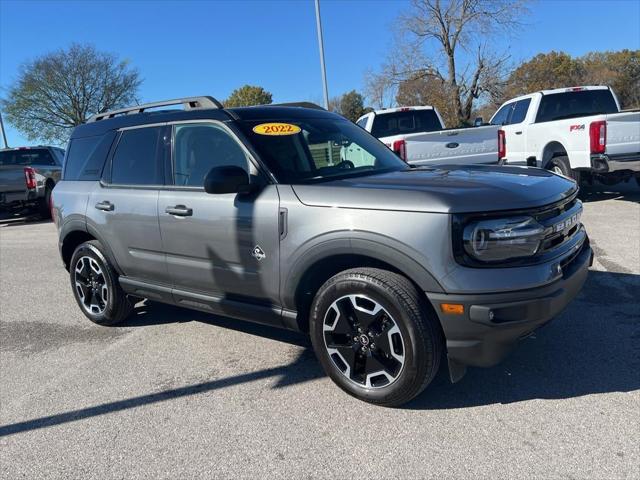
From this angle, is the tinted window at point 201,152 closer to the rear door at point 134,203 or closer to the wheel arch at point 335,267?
the rear door at point 134,203

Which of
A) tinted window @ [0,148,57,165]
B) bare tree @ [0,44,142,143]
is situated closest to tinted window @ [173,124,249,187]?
tinted window @ [0,148,57,165]

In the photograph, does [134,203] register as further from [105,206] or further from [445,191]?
[445,191]

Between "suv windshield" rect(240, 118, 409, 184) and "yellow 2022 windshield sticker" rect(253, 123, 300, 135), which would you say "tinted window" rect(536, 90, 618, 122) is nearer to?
"suv windshield" rect(240, 118, 409, 184)

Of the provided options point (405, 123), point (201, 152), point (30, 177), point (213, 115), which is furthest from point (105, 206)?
point (30, 177)

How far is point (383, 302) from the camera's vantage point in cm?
299

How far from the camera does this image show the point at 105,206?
4625mm

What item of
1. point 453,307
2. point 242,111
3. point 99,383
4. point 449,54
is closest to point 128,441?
point 99,383

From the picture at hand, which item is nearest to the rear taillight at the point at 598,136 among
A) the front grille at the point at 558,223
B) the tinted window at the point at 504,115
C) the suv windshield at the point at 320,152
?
the tinted window at the point at 504,115

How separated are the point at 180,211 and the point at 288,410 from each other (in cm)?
168

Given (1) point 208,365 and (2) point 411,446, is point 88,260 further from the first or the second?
(2) point 411,446

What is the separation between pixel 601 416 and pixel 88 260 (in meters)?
4.36

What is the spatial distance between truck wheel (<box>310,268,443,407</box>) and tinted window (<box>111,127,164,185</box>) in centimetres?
192

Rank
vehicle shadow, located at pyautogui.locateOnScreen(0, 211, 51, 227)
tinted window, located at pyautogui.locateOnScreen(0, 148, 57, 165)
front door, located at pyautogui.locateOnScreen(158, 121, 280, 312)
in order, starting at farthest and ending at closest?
tinted window, located at pyautogui.locateOnScreen(0, 148, 57, 165), vehicle shadow, located at pyautogui.locateOnScreen(0, 211, 51, 227), front door, located at pyautogui.locateOnScreen(158, 121, 280, 312)

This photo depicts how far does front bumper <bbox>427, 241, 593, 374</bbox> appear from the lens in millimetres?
2732
